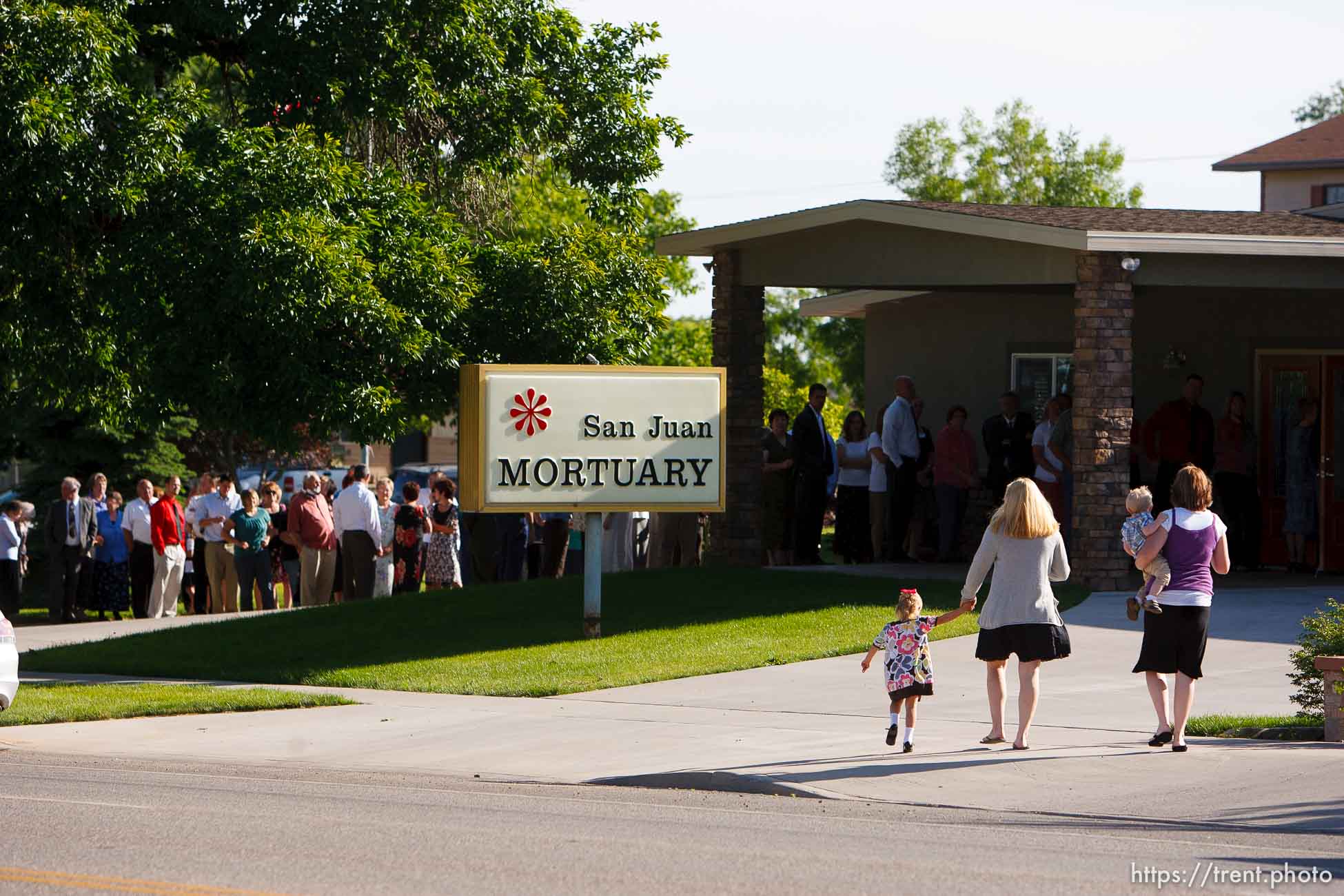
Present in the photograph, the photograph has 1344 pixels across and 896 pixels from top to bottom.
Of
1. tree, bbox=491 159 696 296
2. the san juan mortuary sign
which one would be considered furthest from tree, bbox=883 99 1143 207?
the san juan mortuary sign

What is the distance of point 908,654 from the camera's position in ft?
36.0

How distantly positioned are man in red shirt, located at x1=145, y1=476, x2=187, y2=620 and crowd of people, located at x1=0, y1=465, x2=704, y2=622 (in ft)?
0.06

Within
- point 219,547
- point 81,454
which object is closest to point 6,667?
point 219,547

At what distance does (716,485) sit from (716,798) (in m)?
7.34

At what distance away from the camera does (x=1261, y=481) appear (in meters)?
21.1

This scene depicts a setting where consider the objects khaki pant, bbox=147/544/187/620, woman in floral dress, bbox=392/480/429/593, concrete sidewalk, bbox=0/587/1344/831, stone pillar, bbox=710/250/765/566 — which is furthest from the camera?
woman in floral dress, bbox=392/480/429/593

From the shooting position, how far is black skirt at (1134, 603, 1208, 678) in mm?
11031

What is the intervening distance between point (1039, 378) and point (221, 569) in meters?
10.7

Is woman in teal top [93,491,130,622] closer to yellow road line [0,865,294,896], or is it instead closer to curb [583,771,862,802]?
curb [583,771,862,802]

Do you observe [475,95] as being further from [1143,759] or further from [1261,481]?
[1143,759]

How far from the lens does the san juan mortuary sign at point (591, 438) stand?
16.5 metres

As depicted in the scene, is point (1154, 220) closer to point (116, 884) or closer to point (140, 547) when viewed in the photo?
point (140, 547)

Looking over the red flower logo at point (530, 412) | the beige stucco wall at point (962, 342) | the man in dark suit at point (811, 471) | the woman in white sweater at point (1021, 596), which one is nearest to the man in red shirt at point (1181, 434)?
the beige stucco wall at point (962, 342)

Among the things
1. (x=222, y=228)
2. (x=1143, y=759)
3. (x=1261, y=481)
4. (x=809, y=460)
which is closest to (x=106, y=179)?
(x=222, y=228)
